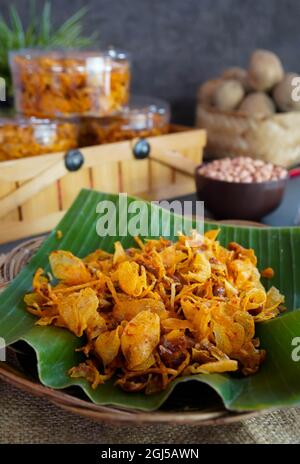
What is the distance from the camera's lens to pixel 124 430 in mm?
518

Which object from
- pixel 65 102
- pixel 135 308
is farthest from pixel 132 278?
pixel 65 102

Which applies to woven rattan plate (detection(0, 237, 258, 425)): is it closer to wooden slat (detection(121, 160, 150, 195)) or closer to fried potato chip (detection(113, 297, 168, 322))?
Answer: fried potato chip (detection(113, 297, 168, 322))

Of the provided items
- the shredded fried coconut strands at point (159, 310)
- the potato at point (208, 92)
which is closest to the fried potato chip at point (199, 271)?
the shredded fried coconut strands at point (159, 310)

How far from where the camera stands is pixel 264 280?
30.0 inches

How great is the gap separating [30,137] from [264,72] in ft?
2.18

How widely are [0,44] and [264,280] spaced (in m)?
0.92

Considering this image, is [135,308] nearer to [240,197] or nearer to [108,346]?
[108,346]

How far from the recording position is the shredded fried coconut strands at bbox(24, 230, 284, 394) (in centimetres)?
54

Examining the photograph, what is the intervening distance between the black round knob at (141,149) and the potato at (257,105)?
1.12 ft

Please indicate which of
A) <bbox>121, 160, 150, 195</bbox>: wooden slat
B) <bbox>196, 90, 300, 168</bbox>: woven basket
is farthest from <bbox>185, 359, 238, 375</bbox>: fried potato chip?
<bbox>196, 90, 300, 168</bbox>: woven basket

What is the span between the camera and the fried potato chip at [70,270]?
2.19 ft

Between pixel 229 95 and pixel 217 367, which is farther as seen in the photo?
pixel 229 95

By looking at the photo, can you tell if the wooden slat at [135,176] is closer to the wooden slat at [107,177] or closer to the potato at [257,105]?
the wooden slat at [107,177]

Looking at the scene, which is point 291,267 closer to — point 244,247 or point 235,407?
point 244,247
